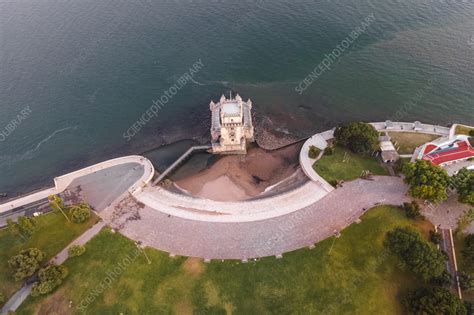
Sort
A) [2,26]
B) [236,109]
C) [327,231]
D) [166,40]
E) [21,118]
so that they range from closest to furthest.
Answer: [327,231] → [236,109] → [21,118] → [166,40] → [2,26]

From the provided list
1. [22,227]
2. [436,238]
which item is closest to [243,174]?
[436,238]

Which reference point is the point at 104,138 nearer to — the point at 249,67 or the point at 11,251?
the point at 11,251

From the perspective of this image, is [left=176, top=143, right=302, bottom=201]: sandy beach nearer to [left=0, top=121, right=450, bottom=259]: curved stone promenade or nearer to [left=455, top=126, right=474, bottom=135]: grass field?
[left=0, top=121, right=450, bottom=259]: curved stone promenade

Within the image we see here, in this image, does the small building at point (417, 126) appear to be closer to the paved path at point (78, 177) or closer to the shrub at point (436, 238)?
the shrub at point (436, 238)

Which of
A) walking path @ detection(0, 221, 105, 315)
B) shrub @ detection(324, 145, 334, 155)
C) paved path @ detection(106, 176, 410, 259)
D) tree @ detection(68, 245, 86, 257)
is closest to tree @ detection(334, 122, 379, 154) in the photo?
shrub @ detection(324, 145, 334, 155)

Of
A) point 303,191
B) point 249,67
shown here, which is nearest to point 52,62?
point 249,67
